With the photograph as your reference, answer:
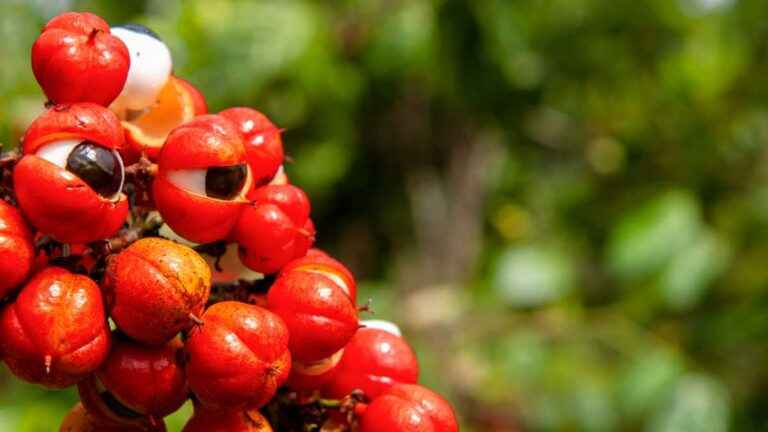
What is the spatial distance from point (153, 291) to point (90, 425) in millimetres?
304

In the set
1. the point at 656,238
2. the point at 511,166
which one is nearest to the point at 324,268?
the point at 656,238

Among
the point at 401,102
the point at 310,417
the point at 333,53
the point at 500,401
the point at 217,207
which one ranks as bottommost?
the point at 500,401

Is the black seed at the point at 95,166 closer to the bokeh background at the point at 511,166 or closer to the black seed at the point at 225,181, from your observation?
the black seed at the point at 225,181

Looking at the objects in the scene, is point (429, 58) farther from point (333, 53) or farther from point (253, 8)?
point (253, 8)

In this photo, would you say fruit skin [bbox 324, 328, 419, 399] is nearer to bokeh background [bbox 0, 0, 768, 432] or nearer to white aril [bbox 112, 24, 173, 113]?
white aril [bbox 112, 24, 173, 113]

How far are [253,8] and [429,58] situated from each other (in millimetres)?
737

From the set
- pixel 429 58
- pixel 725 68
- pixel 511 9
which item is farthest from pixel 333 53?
pixel 725 68

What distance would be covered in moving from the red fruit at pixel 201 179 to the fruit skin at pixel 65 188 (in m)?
0.08

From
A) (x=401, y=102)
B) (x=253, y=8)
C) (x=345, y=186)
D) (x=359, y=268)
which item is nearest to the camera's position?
(x=253, y=8)

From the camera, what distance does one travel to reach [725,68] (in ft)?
13.6

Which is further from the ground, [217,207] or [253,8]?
[217,207]

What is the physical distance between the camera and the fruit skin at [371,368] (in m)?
1.64

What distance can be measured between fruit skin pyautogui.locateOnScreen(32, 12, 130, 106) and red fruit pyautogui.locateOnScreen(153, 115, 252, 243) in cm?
13

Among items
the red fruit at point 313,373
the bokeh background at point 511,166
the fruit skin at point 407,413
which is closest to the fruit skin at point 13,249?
the red fruit at point 313,373
